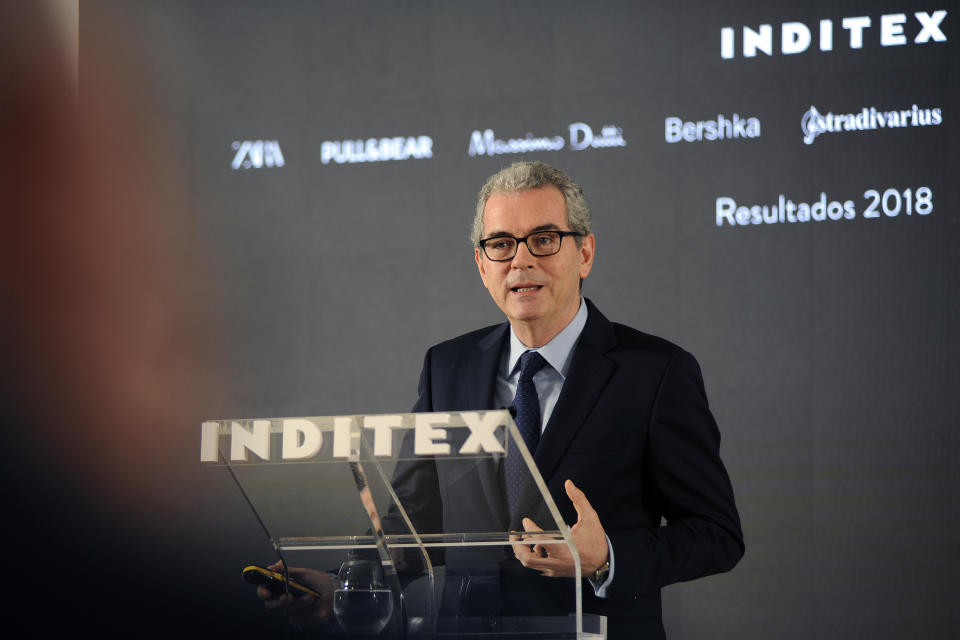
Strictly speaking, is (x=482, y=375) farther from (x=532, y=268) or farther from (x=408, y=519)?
(x=408, y=519)

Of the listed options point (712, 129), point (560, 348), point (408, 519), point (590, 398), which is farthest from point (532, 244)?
point (712, 129)

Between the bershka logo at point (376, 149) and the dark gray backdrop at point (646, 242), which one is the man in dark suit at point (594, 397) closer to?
the dark gray backdrop at point (646, 242)

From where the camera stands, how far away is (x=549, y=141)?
3514 mm

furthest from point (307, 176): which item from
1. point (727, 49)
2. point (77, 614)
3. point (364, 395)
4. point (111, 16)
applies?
point (77, 614)

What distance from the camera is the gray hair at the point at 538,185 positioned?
194 centimetres

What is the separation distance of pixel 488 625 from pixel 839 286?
7.15 ft

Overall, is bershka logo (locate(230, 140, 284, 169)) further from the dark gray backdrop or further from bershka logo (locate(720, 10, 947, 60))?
bershka logo (locate(720, 10, 947, 60))

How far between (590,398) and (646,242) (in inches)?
62.9

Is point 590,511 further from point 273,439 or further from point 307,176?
point 307,176

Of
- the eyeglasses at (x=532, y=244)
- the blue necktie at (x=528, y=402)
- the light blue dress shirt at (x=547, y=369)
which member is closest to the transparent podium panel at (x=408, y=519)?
the blue necktie at (x=528, y=402)

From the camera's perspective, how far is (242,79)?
12.5 ft

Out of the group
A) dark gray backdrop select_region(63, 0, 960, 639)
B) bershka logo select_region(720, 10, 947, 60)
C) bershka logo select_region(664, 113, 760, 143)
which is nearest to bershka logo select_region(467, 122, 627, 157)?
dark gray backdrop select_region(63, 0, 960, 639)

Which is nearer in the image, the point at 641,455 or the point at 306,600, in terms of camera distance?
the point at 306,600

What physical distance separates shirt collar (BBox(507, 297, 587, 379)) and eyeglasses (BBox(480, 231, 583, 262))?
0.15m
